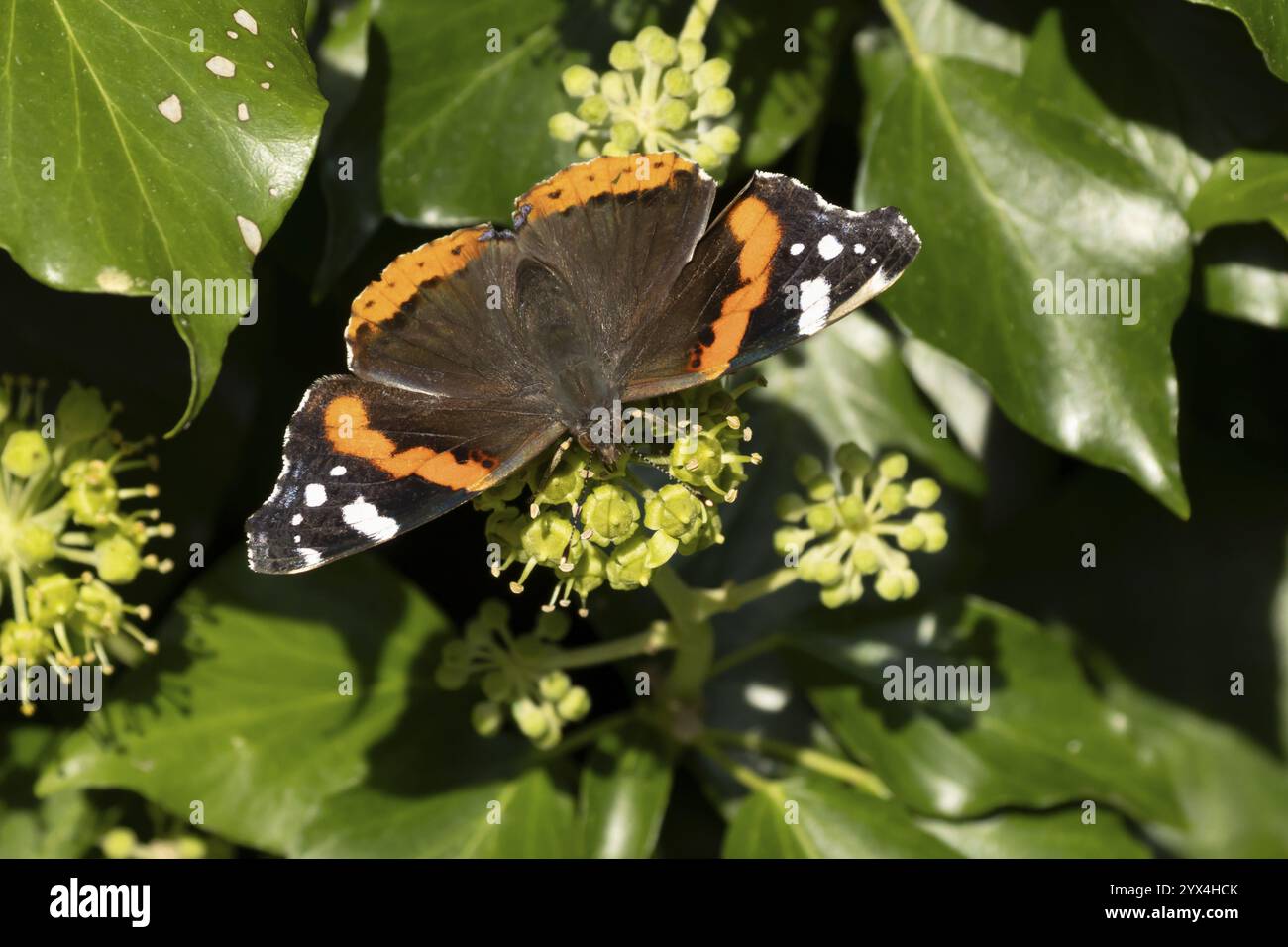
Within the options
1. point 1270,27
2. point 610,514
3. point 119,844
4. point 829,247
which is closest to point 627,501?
point 610,514

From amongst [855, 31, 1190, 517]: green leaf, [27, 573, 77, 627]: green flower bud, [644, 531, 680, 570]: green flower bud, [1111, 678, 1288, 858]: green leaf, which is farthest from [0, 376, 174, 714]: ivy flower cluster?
[1111, 678, 1288, 858]: green leaf

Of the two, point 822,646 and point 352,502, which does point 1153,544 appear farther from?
point 352,502

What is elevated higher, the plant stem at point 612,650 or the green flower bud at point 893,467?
the green flower bud at point 893,467

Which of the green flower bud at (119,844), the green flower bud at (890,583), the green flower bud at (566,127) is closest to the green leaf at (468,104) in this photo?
the green flower bud at (566,127)

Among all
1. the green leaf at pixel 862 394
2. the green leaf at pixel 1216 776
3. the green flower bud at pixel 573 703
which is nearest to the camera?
the green flower bud at pixel 573 703

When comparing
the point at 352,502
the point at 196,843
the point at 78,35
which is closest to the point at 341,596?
the point at 196,843

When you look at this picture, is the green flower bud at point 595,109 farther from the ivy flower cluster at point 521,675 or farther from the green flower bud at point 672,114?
the ivy flower cluster at point 521,675
